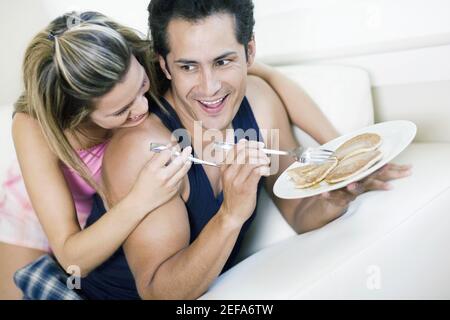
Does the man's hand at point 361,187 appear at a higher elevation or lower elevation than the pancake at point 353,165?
lower

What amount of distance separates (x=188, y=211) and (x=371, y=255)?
34 cm

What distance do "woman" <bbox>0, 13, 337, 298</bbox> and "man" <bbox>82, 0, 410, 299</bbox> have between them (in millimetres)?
44

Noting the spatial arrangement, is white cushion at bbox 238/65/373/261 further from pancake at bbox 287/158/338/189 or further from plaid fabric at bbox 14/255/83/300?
plaid fabric at bbox 14/255/83/300

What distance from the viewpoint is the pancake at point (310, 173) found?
0.79 metres

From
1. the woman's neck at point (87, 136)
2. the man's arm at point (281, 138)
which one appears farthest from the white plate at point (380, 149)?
the woman's neck at point (87, 136)

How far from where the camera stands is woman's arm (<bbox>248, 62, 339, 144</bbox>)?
3.43ft

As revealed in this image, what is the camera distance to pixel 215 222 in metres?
0.77

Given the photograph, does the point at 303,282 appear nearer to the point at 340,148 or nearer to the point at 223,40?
the point at 340,148

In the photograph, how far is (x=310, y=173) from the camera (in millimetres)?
825

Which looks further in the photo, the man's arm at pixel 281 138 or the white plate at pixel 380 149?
the man's arm at pixel 281 138

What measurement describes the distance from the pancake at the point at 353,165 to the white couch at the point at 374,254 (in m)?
0.09

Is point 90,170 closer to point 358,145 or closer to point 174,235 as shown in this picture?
point 174,235

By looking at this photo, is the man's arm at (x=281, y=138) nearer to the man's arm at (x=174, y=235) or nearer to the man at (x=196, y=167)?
the man at (x=196, y=167)

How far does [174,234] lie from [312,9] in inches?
25.7
